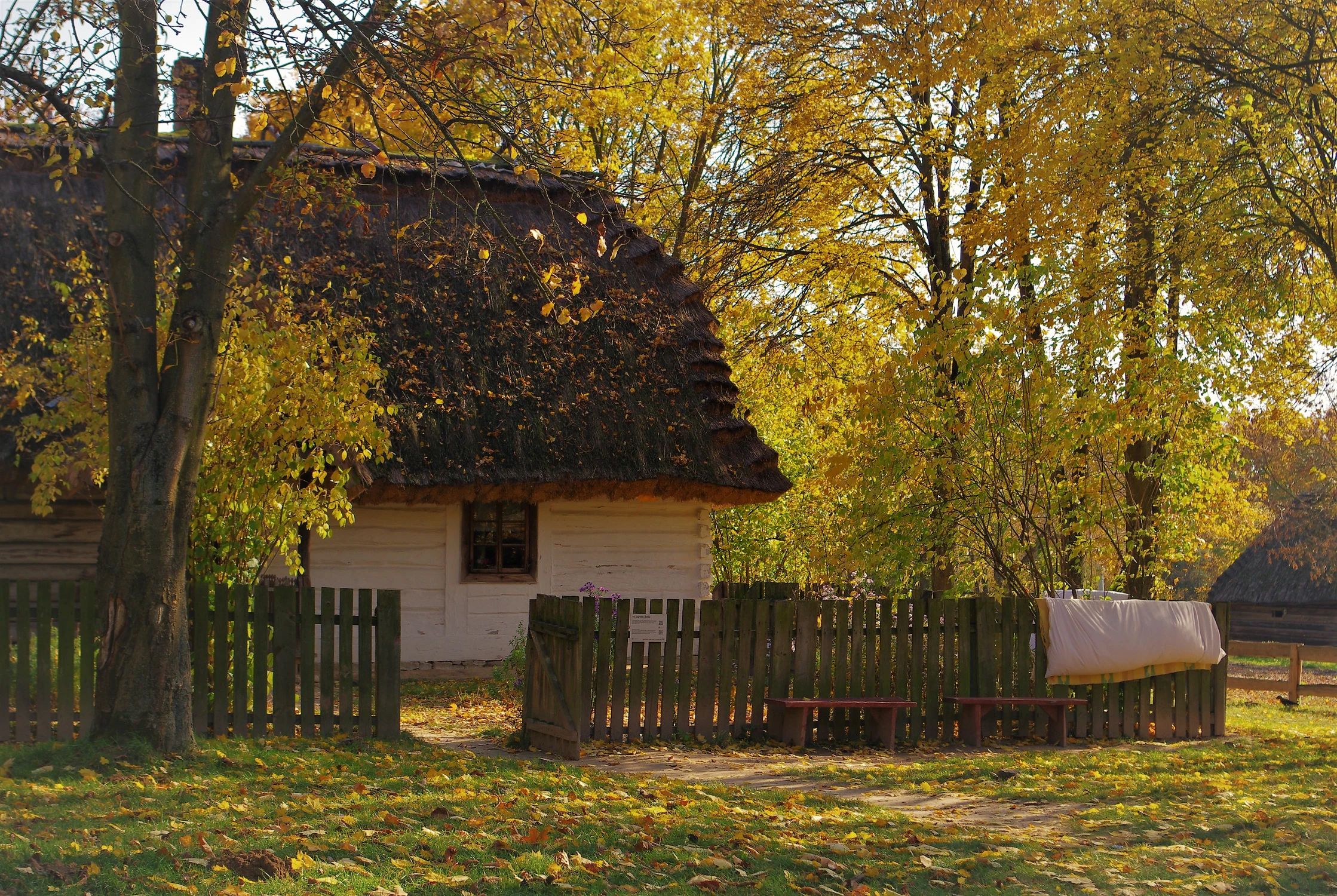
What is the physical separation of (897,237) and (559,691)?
467 inches

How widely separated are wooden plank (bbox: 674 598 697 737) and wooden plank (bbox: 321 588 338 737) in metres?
2.92

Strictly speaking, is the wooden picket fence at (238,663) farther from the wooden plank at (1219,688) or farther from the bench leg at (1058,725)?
the wooden plank at (1219,688)

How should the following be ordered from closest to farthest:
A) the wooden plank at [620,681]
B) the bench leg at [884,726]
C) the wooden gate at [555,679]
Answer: the wooden gate at [555,679], the wooden plank at [620,681], the bench leg at [884,726]

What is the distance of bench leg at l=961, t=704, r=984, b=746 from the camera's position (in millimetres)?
10930

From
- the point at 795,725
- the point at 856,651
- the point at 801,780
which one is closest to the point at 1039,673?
the point at 856,651

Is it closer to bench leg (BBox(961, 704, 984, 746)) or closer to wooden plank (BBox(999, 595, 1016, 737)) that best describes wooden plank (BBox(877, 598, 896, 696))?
→ bench leg (BBox(961, 704, 984, 746))

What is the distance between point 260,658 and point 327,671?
0.53 m

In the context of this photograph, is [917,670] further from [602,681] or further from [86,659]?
[86,659]

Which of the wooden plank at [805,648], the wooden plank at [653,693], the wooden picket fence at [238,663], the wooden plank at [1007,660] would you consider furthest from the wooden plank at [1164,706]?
the wooden picket fence at [238,663]

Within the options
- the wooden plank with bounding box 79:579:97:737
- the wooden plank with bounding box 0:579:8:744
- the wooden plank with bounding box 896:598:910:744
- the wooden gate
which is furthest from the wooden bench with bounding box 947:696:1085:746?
the wooden plank with bounding box 0:579:8:744

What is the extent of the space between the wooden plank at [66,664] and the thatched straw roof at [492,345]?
4857mm

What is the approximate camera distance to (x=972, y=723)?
1096 centimetres

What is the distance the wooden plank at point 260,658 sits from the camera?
873 cm

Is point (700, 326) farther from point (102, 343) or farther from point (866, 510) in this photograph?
point (102, 343)
